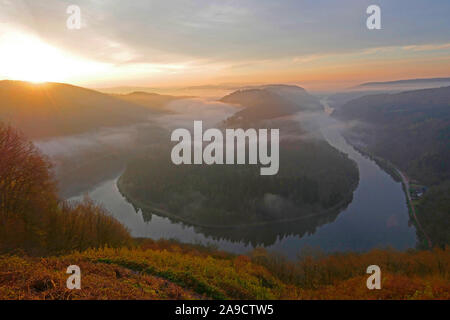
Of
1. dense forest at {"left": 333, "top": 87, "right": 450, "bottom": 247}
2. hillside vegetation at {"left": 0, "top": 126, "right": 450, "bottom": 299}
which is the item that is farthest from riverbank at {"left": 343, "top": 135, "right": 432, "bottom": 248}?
hillside vegetation at {"left": 0, "top": 126, "right": 450, "bottom": 299}

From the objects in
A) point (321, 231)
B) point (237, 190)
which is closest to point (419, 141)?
point (321, 231)

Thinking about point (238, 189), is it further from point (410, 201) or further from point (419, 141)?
point (419, 141)

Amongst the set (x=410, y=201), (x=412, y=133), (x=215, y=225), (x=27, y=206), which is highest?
(x=412, y=133)

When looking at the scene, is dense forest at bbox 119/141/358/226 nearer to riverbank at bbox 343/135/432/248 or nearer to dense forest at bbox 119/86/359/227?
dense forest at bbox 119/86/359/227

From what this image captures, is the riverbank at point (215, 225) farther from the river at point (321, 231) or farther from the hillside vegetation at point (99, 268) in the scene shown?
the hillside vegetation at point (99, 268)

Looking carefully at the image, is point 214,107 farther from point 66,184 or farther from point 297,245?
point 297,245

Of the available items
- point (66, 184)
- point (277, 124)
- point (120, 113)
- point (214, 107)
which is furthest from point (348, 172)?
point (120, 113)

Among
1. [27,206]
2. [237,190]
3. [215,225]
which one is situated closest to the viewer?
[27,206]
